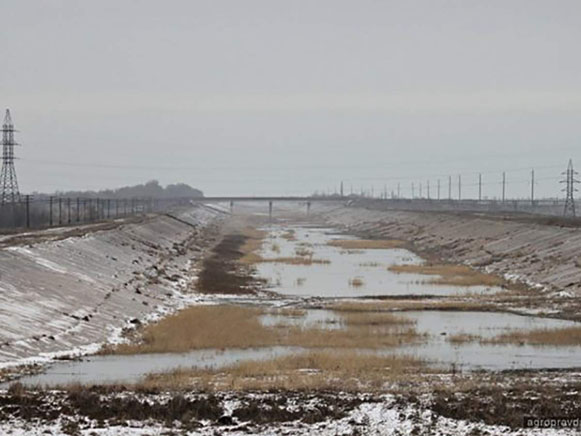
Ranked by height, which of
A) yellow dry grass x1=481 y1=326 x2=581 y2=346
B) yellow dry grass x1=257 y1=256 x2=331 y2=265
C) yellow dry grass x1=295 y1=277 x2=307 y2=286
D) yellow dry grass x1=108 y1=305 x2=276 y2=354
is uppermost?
yellow dry grass x1=481 y1=326 x2=581 y2=346

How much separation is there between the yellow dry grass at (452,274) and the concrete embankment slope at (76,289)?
45.8 ft

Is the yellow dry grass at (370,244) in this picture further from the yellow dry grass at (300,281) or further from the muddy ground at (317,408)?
the muddy ground at (317,408)

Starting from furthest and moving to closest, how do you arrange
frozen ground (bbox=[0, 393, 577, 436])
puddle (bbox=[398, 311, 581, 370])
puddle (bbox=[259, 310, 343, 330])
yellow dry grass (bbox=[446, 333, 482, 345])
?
puddle (bbox=[259, 310, 343, 330])
yellow dry grass (bbox=[446, 333, 482, 345])
puddle (bbox=[398, 311, 581, 370])
frozen ground (bbox=[0, 393, 577, 436])

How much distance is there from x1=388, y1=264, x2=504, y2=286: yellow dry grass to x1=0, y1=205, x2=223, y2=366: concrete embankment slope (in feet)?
45.8

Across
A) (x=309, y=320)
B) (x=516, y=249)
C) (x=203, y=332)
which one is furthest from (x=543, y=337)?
(x=516, y=249)

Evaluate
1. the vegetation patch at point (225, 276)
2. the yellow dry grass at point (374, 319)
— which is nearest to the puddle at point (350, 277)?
the vegetation patch at point (225, 276)

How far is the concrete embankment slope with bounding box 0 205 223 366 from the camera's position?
93.1ft

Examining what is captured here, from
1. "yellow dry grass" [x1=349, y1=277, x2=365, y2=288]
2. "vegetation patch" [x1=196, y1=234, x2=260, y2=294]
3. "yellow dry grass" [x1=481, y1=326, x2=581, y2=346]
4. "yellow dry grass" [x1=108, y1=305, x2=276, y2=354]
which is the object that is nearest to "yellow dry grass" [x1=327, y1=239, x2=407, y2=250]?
"vegetation patch" [x1=196, y1=234, x2=260, y2=294]

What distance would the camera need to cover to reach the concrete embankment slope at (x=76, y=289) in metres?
28.4

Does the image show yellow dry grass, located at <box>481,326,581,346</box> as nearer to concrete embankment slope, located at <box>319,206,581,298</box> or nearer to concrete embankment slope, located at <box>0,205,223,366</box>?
concrete embankment slope, located at <box>319,206,581,298</box>

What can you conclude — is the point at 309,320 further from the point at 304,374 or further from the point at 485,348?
the point at 304,374

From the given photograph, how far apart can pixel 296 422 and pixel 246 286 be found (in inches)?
1339

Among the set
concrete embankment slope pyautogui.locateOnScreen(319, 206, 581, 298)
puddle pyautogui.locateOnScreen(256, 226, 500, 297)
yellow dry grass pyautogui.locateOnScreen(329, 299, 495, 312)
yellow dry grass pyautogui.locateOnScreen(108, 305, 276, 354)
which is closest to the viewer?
yellow dry grass pyautogui.locateOnScreen(108, 305, 276, 354)

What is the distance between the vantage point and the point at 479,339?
30594 millimetres
